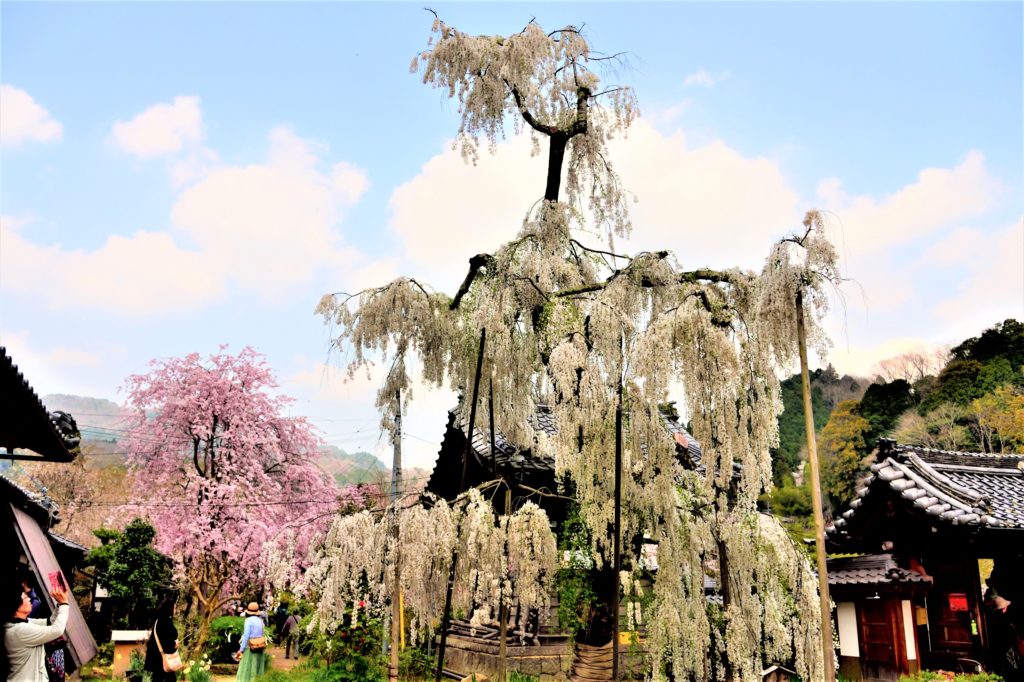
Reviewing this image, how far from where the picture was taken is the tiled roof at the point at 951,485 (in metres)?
9.96

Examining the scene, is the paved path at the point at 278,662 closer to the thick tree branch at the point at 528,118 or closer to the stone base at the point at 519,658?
the stone base at the point at 519,658

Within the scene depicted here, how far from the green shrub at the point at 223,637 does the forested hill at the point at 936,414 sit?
20.6m

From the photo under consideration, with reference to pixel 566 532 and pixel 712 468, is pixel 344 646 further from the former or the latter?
pixel 712 468

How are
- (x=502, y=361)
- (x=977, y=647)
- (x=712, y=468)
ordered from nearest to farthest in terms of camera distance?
(x=712, y=468)
(x=502, y=361)
(x=977, y=647)

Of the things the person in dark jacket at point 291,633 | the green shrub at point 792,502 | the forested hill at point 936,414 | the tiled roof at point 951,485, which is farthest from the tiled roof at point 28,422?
the green shrub at point 792,502

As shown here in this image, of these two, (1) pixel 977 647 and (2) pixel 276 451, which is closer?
(1) pixel 977 647

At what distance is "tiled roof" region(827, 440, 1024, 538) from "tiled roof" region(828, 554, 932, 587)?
0.59 metres

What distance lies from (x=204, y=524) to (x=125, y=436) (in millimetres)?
4695

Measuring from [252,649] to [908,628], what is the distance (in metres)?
9.97

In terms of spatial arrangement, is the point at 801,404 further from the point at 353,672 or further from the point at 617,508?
the point at 617,508

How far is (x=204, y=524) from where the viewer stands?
20.2 metres

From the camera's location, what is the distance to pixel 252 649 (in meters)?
11.7

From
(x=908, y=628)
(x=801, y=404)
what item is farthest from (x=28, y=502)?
(x=801, y=404)

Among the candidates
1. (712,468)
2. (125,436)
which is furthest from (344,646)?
(125,436)
